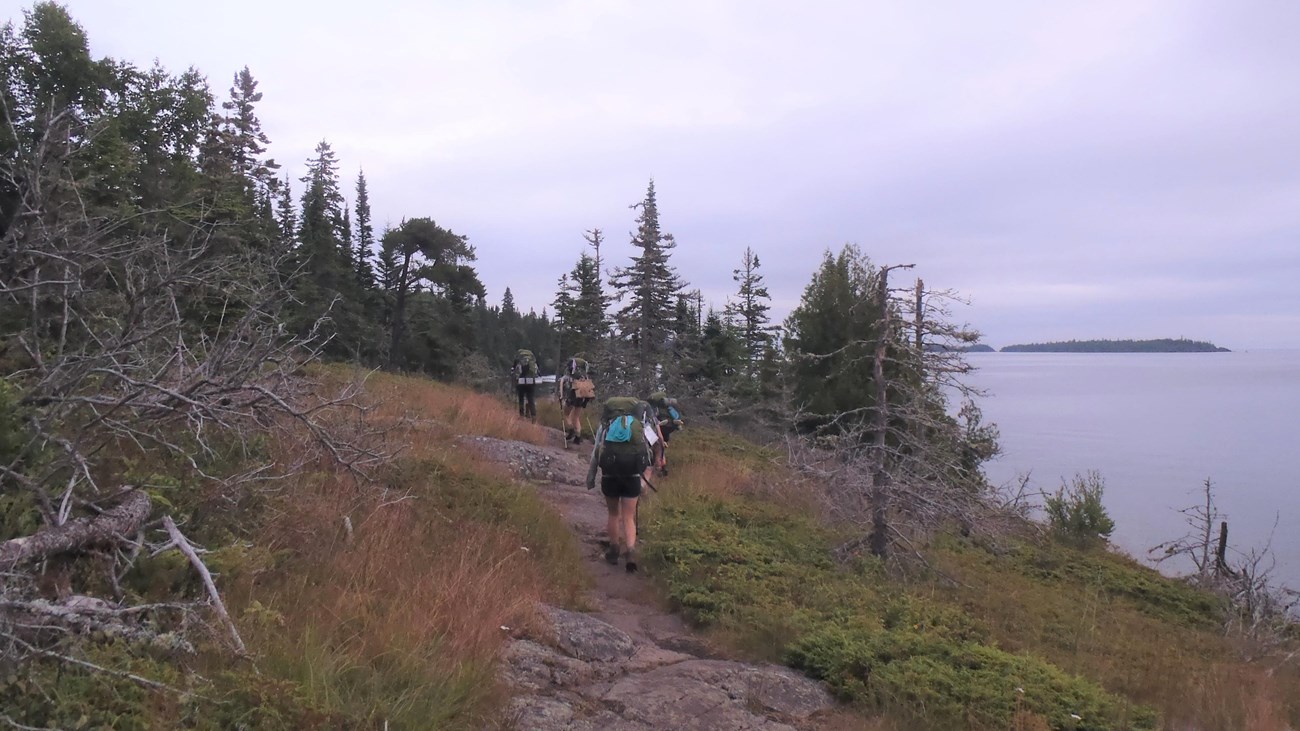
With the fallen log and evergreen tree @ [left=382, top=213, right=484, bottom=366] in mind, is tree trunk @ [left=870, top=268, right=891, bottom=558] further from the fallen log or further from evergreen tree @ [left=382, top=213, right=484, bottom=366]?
evergreen tree @ [left=382, top=213, right=484, bottom=366]

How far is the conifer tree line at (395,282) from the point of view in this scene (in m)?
8.59

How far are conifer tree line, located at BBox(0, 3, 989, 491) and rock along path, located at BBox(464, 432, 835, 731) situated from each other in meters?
2.65

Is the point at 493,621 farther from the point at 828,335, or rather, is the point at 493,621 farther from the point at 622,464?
the point at 828,335

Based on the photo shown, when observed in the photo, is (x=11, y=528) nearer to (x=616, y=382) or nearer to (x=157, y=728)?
(x=157, y=728)

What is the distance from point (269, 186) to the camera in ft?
114

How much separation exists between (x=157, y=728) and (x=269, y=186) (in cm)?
3707

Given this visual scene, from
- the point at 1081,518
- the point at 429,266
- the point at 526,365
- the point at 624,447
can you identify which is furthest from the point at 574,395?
the point at 429,266

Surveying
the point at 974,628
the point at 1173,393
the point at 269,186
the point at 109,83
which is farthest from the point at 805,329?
the point at 1173,393

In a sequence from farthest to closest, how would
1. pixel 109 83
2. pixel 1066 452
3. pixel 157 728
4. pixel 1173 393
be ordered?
1. pixel 1173 393
2. pixel 1066 452
3. pixel 109 83
4. pixel 157 728

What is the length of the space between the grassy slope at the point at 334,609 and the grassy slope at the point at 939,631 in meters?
1.48

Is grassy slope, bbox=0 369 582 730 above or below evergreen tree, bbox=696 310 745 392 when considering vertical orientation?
below

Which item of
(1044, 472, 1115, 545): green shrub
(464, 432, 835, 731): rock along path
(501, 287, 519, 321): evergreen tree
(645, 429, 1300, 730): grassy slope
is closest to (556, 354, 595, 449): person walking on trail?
(645, 429, 1300, 730): grassy slope

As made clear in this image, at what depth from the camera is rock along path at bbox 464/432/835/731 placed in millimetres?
4008

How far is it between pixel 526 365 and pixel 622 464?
27.1 ft
